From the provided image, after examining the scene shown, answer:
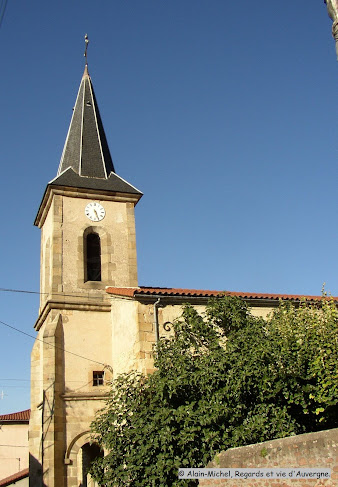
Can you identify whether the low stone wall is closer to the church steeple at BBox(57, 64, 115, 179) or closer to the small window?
the small window

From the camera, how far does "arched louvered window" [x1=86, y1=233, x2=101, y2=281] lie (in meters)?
20.6

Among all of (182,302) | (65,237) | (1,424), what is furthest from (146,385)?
(1,424)

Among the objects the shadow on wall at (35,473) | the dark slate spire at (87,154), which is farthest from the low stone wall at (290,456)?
the dark slate spire at (87,154)

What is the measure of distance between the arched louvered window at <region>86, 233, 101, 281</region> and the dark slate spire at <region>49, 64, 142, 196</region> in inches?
76.8

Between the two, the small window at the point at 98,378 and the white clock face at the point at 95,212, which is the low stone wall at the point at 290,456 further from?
the white clock face at the point at 95,212

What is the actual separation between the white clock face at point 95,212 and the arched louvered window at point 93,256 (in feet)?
2.04

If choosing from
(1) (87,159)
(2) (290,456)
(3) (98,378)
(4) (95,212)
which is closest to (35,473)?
(3) (98,378)

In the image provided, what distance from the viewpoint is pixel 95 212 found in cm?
2120

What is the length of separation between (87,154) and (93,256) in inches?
183

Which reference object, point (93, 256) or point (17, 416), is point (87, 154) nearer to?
point (93, 256)

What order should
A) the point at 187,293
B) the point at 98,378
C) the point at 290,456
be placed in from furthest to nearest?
the point at 98,378
the point at 187,293
the point at 290,456

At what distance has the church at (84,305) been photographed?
52.7 ft

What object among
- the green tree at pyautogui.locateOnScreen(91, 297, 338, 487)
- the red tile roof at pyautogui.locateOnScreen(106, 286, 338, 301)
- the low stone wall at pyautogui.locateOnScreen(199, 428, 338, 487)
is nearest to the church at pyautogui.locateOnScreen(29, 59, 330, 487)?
the red tile roof at pyautogui.locateOnScreen(106, 286, 338, 301)

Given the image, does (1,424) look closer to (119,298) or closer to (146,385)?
(119,298)
